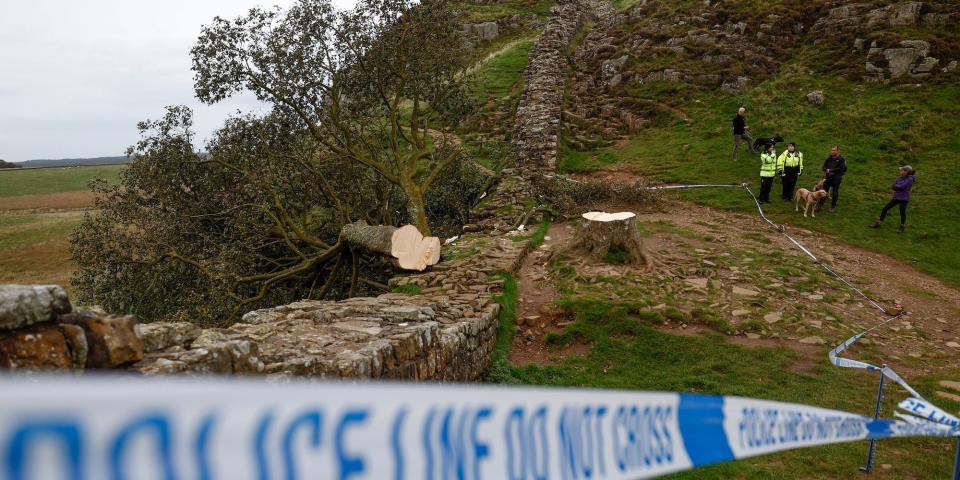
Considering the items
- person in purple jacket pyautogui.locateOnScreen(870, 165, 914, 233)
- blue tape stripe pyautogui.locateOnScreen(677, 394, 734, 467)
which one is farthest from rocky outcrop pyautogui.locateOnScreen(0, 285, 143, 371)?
person in purple jacket pyautogui.locateOnScreen(870, 165, 914, 233)

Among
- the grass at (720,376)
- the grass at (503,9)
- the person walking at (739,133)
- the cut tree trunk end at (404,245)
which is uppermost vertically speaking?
the grass at (503,9)

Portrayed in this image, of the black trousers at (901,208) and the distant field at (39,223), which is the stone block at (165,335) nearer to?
the distant field at (39,223)

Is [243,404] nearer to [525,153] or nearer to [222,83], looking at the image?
[222,83]

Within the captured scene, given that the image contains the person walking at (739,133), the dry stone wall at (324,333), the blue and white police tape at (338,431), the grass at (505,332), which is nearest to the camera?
the blue and white police tape at (338,431)

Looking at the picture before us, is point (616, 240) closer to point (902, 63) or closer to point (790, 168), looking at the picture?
point (790, 168)

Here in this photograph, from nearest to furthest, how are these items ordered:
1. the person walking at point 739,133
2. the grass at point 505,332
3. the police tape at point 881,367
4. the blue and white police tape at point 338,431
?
the blue and white police tape at point 338,431, the police tape at point 881,367, the grass at point 505,332, the person walking at point 739,133

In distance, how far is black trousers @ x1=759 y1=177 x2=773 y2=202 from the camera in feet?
50.5

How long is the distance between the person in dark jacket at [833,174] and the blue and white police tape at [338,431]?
50.6 ft

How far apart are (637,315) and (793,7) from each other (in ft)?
82.9

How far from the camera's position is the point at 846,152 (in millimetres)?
17766

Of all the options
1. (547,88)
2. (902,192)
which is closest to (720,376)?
(902,192)

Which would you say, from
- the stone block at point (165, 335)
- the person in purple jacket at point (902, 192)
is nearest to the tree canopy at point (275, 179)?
the stone block at point (165, 335)

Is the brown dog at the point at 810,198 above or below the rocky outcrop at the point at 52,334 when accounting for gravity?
above

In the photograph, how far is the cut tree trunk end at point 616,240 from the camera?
10.8 metres
